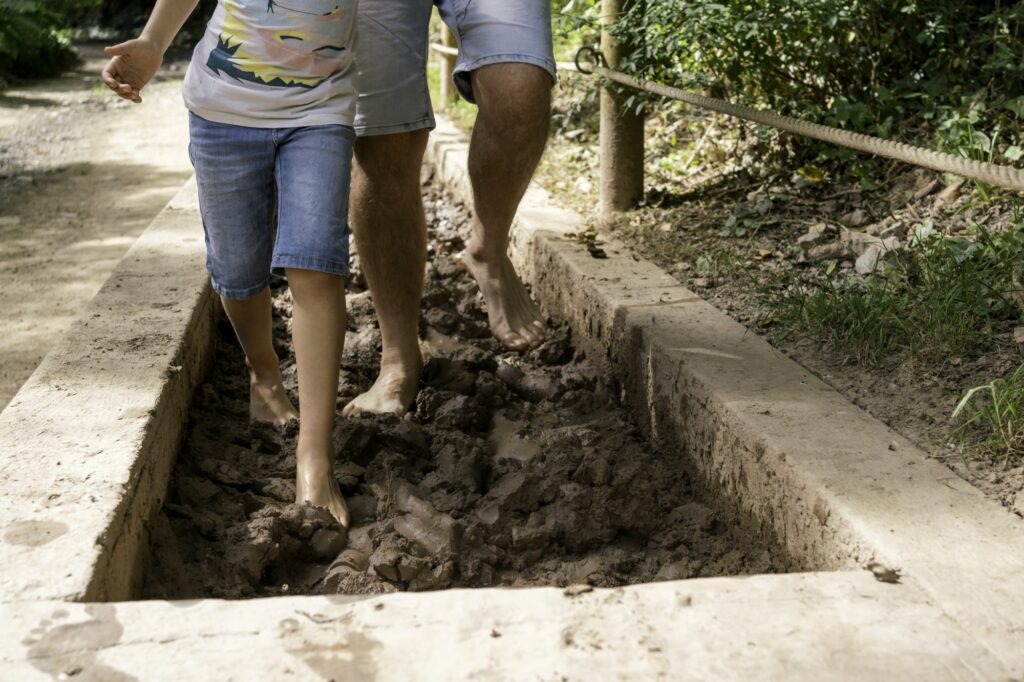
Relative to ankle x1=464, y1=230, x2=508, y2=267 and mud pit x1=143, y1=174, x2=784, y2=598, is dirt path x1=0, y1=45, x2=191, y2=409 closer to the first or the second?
mud pit x1=143, y1=174, x2=784, y2=598

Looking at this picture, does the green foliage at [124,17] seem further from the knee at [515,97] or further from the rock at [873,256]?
the rock at [873,256]

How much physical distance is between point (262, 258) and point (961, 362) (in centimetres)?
150

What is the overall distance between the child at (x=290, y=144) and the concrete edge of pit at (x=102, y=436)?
32 cm

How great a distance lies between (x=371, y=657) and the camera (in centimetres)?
133

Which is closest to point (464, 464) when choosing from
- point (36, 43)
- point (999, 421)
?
point (999, 421)

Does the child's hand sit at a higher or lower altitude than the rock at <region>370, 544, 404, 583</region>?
higher

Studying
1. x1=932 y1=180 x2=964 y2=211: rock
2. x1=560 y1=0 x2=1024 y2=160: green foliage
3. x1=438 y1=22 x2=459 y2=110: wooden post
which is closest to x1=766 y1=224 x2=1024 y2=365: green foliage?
x1=932 y1=180 x2=964 y2=211: rock

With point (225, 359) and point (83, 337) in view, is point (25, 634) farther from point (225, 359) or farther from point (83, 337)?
point (225, 359)

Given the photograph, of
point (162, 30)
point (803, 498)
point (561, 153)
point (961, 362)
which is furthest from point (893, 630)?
point (561, 153)

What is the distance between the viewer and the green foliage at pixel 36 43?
7207 millimetres

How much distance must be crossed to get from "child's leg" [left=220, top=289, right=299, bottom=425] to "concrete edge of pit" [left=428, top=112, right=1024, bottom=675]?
84 centimetres

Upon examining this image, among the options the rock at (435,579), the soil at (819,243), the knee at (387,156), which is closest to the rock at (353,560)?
the rock at (435,579)

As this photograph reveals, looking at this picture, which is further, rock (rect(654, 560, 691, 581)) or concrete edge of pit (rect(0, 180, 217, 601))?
rock (rect(654, 560, 691, 581))

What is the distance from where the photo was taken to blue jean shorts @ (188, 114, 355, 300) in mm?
2086
